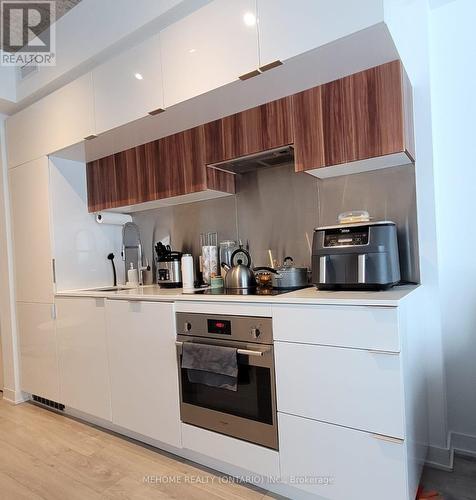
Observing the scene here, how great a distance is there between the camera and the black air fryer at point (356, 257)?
1552 millimetres

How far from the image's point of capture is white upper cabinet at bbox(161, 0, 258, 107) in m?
1.63

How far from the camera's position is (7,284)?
2982 millimetres

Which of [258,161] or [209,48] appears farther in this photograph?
[258,161]

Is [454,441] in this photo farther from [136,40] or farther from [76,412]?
[136,40]

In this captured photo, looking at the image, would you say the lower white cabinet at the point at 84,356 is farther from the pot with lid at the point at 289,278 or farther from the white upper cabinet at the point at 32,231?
the pot with lid at the point at 289,278

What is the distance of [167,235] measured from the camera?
9.23ft

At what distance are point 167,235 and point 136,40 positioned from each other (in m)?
1.36

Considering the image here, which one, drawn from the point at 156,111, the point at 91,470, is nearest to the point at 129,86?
the point at 156,111

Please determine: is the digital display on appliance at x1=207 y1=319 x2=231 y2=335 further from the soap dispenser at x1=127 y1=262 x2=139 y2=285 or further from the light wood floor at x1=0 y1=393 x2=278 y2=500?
the soap dispenser at x1=127 y1=262 x2=139 y2=285

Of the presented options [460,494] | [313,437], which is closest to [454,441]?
[460,494]

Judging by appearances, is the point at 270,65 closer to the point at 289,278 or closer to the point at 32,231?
the point at 289,278

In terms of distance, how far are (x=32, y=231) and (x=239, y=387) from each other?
214cm

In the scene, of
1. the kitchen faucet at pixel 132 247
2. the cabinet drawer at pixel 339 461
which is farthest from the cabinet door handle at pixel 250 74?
the kitchen faucet at pixel 132 247

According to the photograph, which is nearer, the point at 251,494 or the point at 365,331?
the point at 365,331
